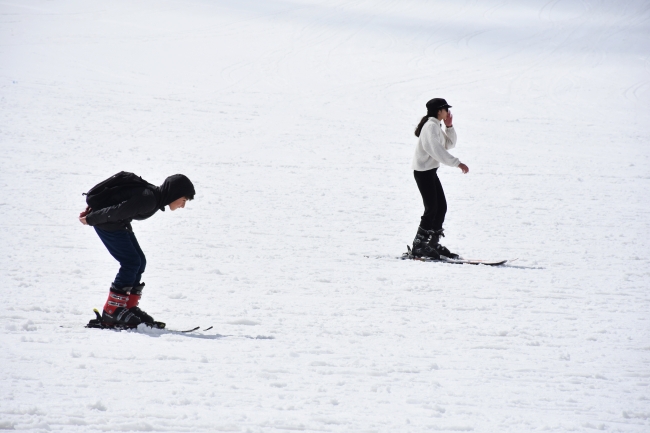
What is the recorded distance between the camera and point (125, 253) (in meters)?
4.51

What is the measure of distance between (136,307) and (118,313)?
4.6 inches

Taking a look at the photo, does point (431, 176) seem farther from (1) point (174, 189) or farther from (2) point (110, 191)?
(2) point (110, 191)

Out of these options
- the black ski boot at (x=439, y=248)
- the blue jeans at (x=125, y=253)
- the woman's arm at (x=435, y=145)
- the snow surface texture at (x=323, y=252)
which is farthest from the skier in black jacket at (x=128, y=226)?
the black ski boot at (x=439, y=248)

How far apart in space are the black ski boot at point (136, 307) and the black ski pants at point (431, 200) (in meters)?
3.34

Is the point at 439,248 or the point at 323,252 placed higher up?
the point at 439,248

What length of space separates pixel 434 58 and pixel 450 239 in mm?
19116

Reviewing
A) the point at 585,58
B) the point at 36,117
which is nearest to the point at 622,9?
the point at 585,58

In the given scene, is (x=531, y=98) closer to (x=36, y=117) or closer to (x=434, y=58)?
(x=434, y=58)

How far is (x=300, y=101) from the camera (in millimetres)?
18812

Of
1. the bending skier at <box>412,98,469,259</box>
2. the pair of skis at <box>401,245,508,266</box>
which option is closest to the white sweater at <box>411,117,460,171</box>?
the bending skier at <box>412,98,469,259</box>

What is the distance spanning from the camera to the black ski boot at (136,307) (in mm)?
4551

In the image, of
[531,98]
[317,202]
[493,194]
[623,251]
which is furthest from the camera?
[531,98]

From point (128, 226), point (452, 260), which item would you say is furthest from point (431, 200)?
point (128, 226)

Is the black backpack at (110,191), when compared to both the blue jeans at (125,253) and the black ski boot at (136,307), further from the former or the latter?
the black ski boot at (136,307)
